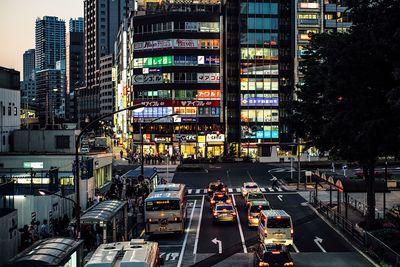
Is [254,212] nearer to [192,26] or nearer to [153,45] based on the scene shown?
[192,26]

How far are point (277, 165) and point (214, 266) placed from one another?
230 ft

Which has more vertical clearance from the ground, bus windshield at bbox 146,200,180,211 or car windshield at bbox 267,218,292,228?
bus windshield at bbox 146,200,180,211

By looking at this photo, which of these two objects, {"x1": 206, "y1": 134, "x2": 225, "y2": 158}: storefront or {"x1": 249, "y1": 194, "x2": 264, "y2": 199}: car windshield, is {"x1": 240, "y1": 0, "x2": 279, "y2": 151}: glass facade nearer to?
{"x1": 206, "y1": 134, "x2": 225, "y2": 158}: storefront

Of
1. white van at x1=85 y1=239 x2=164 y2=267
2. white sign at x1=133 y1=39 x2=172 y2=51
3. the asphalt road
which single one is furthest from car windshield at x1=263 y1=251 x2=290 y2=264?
white sign at x1=133 y1=39 x2=172 y2=51

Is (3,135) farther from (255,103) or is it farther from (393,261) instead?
(255,103)

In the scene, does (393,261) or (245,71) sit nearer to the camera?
(393,261)

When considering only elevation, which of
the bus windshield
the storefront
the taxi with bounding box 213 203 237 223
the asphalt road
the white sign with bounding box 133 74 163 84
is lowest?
the asphalt road

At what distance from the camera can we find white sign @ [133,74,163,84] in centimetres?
11344

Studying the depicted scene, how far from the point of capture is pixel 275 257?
2381 cm

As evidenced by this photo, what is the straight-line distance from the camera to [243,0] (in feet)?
377

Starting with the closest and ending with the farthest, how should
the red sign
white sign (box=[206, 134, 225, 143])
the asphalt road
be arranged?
the asphalt road, the red sign, white sign (box=[206, 134, 225, 143])

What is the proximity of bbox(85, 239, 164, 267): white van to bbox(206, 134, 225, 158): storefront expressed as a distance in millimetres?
91531

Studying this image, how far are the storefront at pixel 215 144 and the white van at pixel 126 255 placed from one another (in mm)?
91531

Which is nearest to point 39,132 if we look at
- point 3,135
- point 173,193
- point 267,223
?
point 3,135
